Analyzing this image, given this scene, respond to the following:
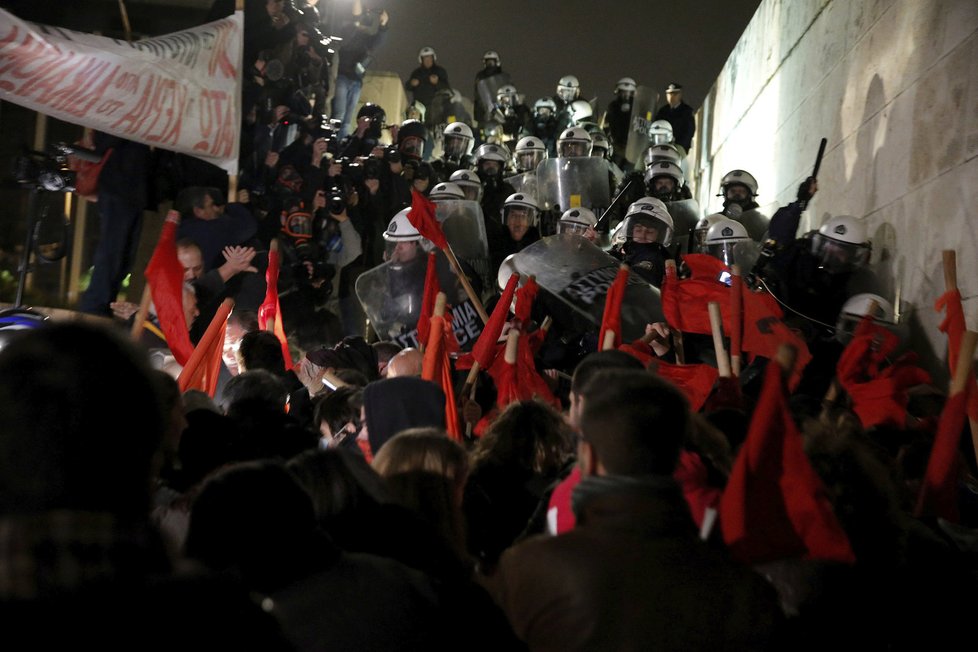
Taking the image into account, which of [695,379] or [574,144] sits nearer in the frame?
[695,379]

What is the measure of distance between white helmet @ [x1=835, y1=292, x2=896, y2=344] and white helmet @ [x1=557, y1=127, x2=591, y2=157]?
246 inches

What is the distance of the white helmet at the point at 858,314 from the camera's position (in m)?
7.75

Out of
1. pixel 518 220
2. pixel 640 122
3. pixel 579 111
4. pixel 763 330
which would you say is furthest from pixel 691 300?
pixel 579 111

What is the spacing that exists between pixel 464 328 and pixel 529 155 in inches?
270

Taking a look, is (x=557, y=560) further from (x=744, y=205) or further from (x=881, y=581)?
(x=744, y=205)

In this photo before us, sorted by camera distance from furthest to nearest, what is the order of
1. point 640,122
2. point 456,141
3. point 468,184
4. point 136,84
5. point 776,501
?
1. point 640,122
2. point 456,141
3. point 468,184
4. point 136,84
5. point 776,501

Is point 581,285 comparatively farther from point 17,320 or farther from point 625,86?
point 625,86

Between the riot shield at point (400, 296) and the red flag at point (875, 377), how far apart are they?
2777 millimetres

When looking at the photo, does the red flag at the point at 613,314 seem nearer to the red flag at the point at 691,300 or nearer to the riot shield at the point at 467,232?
the red flag at the point at 691,300

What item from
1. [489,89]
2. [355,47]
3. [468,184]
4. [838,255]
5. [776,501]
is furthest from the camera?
[489,89]

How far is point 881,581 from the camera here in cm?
307

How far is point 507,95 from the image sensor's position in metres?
18.9

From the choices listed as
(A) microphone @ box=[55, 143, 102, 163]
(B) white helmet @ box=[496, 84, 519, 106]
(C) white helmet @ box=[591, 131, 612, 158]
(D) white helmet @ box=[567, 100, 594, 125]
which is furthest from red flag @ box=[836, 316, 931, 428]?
(B) white helmet @ box=[496, 84, 519, 106]

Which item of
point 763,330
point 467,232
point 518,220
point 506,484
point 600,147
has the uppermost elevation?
point 600,147
